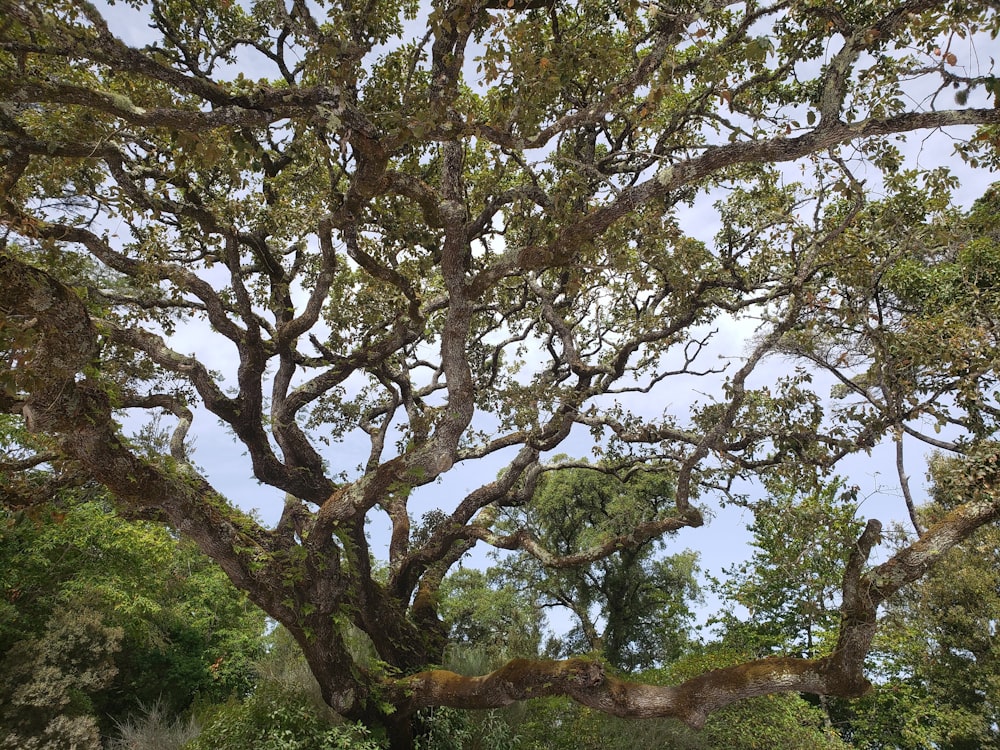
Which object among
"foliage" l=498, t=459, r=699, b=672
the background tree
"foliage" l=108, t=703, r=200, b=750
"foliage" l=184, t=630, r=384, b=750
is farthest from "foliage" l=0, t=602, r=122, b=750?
the background tree

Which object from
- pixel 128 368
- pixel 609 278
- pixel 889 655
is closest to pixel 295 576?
pixel 128 368

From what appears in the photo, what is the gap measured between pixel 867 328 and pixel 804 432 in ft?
5.13

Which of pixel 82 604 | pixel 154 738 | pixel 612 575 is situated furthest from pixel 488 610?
pixel 82 604

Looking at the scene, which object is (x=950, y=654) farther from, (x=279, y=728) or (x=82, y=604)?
(x=82, y=604)

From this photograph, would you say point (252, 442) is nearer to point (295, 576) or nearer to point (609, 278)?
point (295, 576)

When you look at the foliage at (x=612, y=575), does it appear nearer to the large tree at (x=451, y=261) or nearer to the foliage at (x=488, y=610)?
the foliage at (x=488, y=610)

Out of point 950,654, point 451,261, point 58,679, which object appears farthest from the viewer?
point 950,654

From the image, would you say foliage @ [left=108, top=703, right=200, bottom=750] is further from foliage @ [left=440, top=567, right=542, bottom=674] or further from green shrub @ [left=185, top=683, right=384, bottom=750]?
foliage @ [left=440, top=567, right=542, bottom=674]

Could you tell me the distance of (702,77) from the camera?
7.12m

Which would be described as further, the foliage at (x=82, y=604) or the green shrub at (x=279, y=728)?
the foliage at (x=82, y=604)

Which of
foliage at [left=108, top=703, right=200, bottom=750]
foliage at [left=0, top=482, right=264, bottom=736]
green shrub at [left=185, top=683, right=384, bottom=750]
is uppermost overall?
foliage at [left=0, top=482, right=264, bottom=736]

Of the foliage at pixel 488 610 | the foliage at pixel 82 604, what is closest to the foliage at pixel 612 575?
the foliage at pixel 488 610

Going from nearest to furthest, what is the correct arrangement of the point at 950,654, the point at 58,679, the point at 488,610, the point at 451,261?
1. the point at 451,261
2. the point at 58,679
3. the point at 950,654
4. the point at 488,610

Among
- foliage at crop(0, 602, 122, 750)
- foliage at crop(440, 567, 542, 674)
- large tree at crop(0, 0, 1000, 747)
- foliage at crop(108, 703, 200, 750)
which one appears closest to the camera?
large tree at crop(0, 0, 1000, 747)
